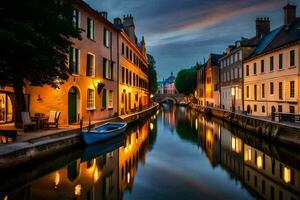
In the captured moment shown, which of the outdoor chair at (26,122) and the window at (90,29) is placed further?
the window at (90,29)

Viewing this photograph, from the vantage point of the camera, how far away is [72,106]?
20016 millimetres

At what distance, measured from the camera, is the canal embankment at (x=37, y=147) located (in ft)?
33.6

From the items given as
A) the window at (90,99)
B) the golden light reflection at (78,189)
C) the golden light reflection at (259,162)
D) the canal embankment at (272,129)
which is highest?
the window at (90,99)

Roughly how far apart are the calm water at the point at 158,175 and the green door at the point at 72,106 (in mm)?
3846

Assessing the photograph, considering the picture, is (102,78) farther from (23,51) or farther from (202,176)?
(202,176)

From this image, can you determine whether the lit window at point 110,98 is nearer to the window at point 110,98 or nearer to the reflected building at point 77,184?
the window at point 110,98

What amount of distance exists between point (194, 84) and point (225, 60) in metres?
37.8

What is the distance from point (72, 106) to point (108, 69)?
756 cm

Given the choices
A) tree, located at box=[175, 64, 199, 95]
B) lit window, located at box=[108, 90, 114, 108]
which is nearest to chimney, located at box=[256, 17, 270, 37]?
lit window, located at box=[108, 90, 114, 108]

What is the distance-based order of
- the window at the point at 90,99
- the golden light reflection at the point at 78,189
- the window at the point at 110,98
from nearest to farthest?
the golden light reflection at the point at 78,189 → the window at the point at 90,99 → the window at the point at 110,98

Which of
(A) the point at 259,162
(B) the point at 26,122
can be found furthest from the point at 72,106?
(A) the point at 259,162

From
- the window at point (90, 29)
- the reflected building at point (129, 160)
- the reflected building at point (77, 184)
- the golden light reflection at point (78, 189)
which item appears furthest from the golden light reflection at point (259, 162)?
the window at point (90, 29)

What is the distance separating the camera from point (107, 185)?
33.7 ft

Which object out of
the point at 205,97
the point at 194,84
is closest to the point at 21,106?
the point at 205,97
